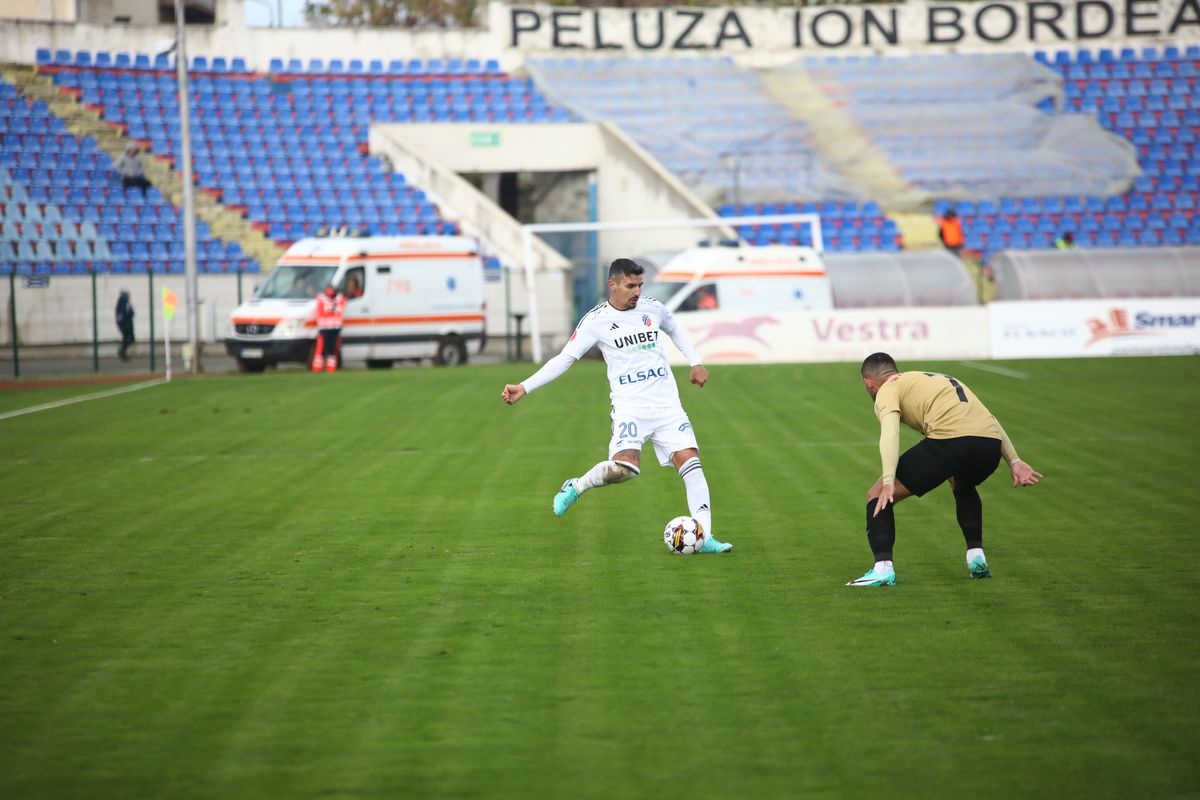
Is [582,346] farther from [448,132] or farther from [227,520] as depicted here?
[448,132]

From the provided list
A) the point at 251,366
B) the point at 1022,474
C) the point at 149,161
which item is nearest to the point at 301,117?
the point at 149,161

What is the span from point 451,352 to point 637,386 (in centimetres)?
2315

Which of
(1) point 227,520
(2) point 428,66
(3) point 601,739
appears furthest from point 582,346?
(2) point 428,66

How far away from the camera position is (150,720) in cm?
679

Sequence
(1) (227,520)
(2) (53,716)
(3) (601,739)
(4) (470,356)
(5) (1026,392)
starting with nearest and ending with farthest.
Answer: (3) (601,739) < (2) (53,716) < (1) (227,520) < (5) (1026,392) < (4) (470,356)

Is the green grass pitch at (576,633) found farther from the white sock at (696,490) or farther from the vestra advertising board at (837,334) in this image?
the vestra advertising board at (837,334)

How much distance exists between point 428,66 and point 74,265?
1488cm

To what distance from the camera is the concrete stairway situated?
39656 mm

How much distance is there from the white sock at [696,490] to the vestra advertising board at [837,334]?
20.8 m

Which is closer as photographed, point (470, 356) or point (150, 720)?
point (150, 720)

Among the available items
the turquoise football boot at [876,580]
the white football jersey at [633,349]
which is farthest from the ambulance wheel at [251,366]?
the turquoise football boot at [876,580]

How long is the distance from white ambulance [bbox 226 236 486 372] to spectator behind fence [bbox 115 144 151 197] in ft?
28.7

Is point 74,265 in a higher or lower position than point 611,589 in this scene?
higher

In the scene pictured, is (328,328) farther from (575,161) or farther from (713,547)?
(713,547)
